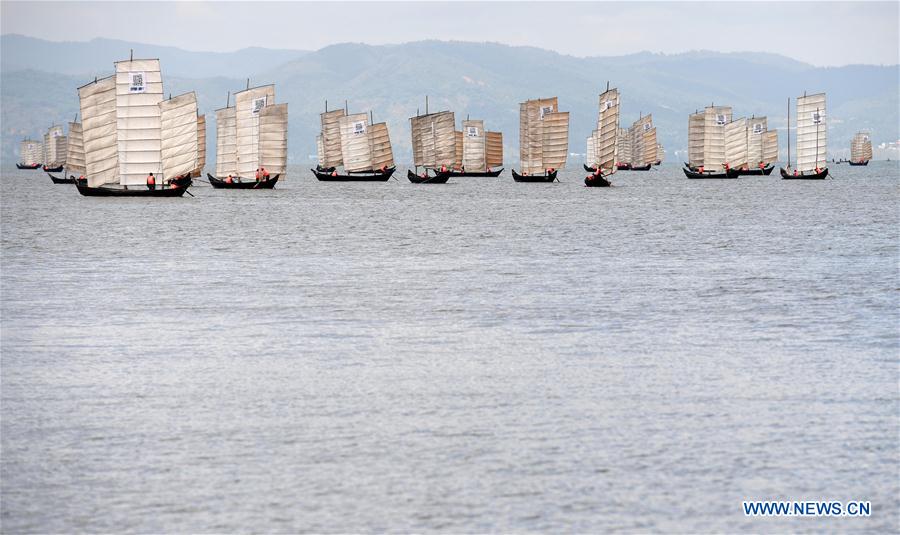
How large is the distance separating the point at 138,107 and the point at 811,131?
279 ft

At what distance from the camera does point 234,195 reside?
384 ft

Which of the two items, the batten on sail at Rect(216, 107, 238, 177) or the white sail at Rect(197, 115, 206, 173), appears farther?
the white sail at Rect(197, 115, 206, 173)

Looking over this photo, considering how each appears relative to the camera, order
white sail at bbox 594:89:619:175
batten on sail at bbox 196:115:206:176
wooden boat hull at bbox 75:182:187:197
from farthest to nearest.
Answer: batten on sail at bbox 196:115:206:176 → white sail at bbox 594:89:619:175 → wooden boat hull at bbox 75:182:187:197

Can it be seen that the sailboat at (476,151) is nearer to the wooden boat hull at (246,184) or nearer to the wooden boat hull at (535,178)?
the wooden boat hull at (535,178)

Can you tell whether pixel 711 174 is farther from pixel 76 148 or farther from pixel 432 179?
pixel 76 148

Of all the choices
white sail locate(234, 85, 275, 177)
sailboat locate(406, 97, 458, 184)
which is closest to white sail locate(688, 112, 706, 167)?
sailboat locate(406, 97, 458, 184)

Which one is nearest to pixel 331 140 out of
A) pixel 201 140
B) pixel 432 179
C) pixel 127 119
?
pixel 432 179

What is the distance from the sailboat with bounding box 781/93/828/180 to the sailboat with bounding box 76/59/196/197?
70.3 m

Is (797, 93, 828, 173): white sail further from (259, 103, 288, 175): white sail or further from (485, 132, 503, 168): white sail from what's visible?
(259, 103, 288, 175): white sail

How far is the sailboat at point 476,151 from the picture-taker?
17144 cm

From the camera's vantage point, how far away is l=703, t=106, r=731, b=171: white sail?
527ft

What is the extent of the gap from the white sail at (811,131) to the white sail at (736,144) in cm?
785

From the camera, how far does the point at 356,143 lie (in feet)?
480

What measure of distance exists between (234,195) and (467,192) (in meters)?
25.1
